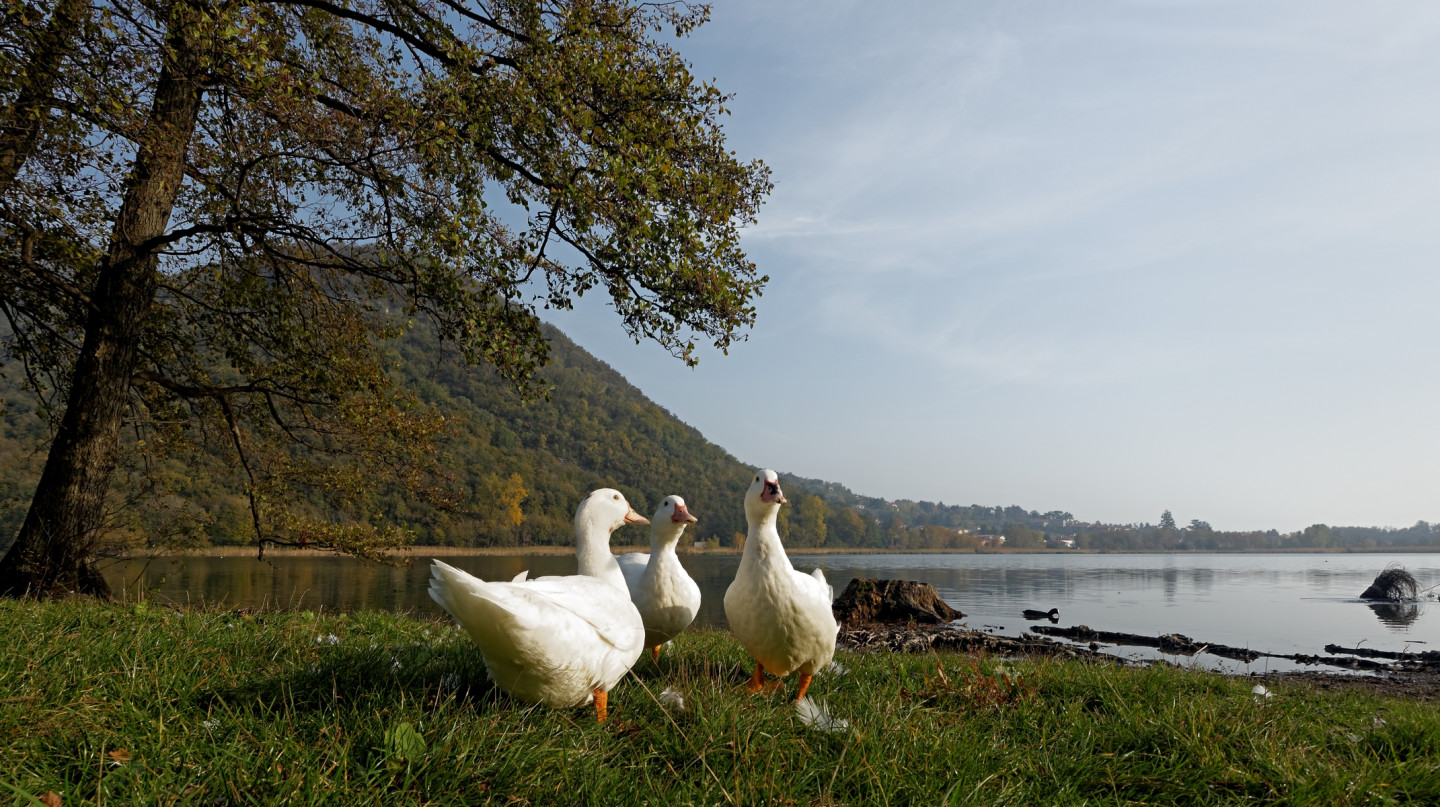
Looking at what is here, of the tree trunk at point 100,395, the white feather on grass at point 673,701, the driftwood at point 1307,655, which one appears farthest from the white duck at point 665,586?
the driftwood at point 1307,655

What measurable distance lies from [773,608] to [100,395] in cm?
877

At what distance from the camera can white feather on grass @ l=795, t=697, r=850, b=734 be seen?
357cm

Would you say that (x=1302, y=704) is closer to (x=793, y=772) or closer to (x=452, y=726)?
(x=793, y=772)

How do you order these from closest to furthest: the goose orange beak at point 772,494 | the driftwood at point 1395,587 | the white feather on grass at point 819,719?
the white feather on grass at point 819,719
the goose orange beak at point 772,494
the driftwood at point 1395,587

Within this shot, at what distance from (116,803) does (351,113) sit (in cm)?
886

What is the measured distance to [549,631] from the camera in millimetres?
3379

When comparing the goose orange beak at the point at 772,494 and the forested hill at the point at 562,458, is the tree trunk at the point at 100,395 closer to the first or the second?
the goose orange beak at the point at 772,494

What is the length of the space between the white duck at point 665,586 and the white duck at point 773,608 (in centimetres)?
99

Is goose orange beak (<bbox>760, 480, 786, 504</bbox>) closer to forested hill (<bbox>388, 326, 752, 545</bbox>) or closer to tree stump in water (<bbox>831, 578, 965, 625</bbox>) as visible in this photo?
tree stump in water (<bbox>831, 578, 965, 625</bbox>)

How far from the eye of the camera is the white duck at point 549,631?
3.21 m

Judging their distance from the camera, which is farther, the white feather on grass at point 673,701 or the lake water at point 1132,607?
the lake water at point 1132,607

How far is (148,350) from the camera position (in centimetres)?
1034

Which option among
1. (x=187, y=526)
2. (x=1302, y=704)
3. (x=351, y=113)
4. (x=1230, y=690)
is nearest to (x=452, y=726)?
(x=1302, y=704)

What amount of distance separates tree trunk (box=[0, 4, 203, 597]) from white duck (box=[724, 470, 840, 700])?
25.1ft
